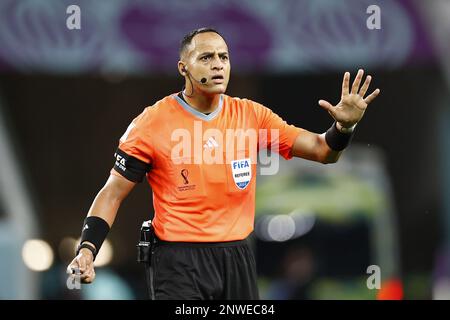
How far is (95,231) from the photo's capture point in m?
6.37

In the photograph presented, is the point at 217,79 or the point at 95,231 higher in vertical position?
the point at 217,79

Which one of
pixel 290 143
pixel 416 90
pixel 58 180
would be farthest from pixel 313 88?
pixel 290 143

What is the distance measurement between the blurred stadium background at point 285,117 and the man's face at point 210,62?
5061 mm

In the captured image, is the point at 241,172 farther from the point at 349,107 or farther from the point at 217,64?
the point at 349,107

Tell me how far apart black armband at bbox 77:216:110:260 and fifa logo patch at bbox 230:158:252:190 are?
0.84 metres

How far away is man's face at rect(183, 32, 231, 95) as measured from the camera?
6418 millimetres

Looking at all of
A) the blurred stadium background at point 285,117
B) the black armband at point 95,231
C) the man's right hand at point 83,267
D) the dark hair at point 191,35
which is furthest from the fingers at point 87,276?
the blurred stadium background at point 285,117

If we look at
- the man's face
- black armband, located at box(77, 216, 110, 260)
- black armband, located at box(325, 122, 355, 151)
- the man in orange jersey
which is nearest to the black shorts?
the man in orange jersey

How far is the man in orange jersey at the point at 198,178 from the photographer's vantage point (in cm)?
634

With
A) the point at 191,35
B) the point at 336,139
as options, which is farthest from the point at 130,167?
the point at 336,139

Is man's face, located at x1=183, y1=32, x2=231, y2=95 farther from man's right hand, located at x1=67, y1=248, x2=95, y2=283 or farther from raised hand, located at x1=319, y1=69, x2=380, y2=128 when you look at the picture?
man's right hand, located at x1=67, y1=248, x2=95, y2=283

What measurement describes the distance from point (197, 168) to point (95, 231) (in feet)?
2.38

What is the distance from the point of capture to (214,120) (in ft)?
21.4

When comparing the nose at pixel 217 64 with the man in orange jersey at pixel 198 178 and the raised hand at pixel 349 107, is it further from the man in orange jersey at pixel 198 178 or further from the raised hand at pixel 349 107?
the raised hand at pixel 349 107
